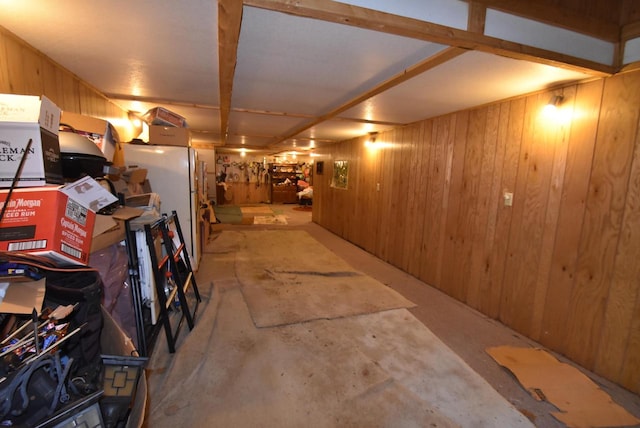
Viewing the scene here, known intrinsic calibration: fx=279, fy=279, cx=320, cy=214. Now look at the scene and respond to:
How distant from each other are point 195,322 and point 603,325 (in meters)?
3.04

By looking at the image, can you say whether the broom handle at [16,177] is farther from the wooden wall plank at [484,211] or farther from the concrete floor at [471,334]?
the wooden wall plank at [484,211]

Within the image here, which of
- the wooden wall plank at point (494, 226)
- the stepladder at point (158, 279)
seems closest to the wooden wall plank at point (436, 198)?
the wooden wall plank at point (494, 226)

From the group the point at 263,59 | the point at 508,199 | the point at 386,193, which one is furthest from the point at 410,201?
the point at 263,59

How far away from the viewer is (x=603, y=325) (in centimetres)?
189

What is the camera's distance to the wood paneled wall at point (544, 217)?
1.79 metres

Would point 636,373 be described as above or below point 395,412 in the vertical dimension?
above

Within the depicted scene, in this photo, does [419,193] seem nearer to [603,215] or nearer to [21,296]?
[603,215]

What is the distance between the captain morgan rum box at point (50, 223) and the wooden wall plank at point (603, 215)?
9.89ft

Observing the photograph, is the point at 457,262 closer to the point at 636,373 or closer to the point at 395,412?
the point at 636,373

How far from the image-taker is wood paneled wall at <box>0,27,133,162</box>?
1.51 meters

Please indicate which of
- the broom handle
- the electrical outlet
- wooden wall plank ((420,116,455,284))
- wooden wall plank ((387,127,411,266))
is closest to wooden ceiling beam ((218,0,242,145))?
the broom handle

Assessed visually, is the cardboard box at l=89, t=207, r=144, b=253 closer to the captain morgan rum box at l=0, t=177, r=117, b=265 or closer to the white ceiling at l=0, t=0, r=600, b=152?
the captain morgan rum box at l=0, t=177, r=117, b=265

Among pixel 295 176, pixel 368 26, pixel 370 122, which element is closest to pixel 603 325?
pixel 368 26

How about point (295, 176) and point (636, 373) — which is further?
point (295, 176)
